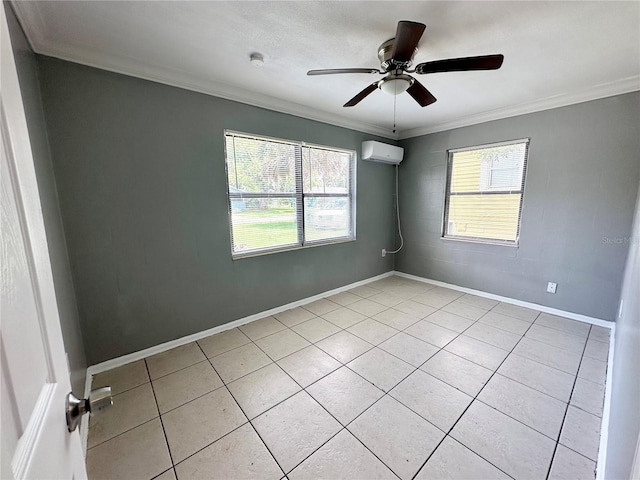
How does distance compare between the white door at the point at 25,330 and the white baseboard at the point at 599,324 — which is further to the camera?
the white baseboard at the point at 599,324

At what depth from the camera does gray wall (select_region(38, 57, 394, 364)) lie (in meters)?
1.86

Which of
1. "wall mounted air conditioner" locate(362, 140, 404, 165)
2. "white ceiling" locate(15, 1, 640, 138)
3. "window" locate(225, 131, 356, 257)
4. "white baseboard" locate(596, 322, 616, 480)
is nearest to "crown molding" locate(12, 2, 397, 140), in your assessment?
"white ceiling" locate(15, 1, 640, 138)

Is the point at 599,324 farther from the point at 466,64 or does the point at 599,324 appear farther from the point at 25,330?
the point at 25,330

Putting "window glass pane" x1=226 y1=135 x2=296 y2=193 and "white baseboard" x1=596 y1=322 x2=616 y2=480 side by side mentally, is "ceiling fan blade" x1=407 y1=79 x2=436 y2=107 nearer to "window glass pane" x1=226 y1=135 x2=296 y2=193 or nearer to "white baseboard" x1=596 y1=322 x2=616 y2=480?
"window glass pane" x1=226 y1=135 x2=296 y2=193

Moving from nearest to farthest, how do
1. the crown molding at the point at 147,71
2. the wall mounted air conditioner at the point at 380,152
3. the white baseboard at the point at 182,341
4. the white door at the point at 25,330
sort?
the white door at the point at 25,330 < the crown molding at the point at 147,71 < the white baseboard at the point at 182,341 < the wall mounted air conditioner at the point at 380,152

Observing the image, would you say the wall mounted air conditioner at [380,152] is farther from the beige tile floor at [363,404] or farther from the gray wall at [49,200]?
the gray wall at [49,200]

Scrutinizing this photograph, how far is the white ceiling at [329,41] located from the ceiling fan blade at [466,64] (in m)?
0.27

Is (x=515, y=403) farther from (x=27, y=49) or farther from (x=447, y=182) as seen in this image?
(x=27, y=49)

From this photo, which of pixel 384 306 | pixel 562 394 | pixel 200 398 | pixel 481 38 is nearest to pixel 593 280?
pixel 562 394

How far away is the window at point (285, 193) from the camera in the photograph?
2.68m

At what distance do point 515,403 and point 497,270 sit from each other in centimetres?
208

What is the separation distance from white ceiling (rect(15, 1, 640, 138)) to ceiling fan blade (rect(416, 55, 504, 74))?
275 mm

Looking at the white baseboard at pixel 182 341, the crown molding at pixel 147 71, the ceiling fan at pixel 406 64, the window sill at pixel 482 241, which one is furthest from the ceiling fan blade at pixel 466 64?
the white baseboard at pixel 182 341

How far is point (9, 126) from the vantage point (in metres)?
0.48
